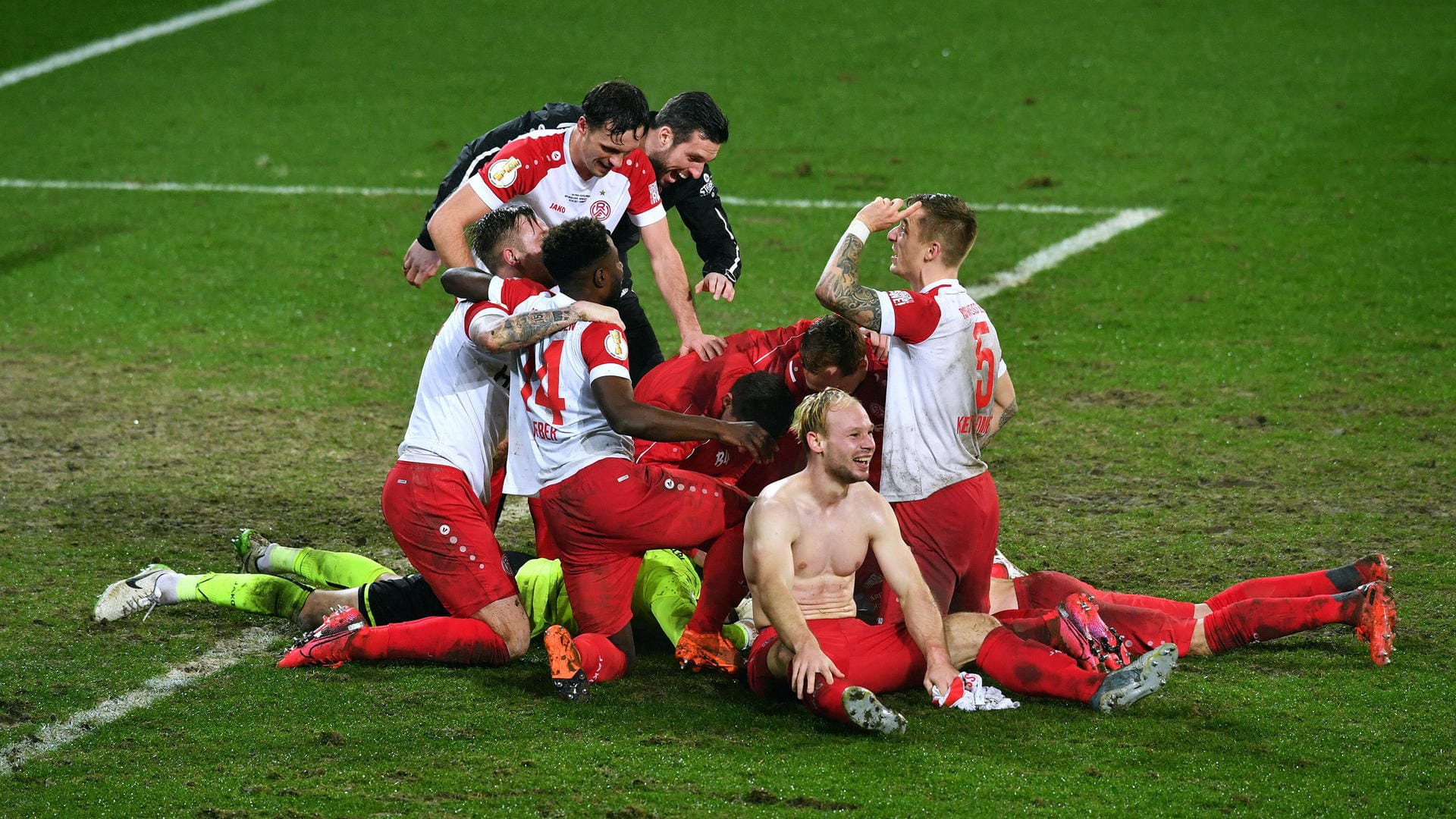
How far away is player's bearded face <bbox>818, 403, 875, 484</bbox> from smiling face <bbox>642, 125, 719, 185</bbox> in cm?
248

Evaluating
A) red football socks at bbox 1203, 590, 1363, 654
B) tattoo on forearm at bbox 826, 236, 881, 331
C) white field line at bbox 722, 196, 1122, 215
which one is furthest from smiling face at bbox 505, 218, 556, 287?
white field line at bbox 722, 196, 1122, 215

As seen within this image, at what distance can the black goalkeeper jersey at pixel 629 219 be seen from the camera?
8109 millimetres

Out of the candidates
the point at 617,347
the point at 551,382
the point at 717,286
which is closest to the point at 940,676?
the point at 617,347

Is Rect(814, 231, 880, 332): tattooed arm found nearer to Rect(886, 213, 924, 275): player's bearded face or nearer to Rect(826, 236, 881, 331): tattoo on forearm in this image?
Rect(826, 236, 881, 331): tattoo on forearm

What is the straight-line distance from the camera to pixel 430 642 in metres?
6.11

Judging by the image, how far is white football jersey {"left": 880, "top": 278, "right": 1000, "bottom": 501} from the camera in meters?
6.21

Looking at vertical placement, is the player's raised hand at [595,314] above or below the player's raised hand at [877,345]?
above

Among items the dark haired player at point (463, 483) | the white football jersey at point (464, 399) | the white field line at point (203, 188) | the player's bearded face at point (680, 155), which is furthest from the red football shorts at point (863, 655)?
the white field line at point (203, 188)

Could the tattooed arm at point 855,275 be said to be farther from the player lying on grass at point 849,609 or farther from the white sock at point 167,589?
the white sock at point 167,589

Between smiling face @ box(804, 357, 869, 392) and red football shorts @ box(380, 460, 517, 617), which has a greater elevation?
smiling face @ box(804, 357, 869, 392)

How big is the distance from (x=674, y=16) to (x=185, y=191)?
7999 millimetres

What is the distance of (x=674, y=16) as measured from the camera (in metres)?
21.0

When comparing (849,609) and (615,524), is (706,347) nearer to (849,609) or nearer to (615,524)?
(615,524)

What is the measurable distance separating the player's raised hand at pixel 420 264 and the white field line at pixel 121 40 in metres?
13.8
